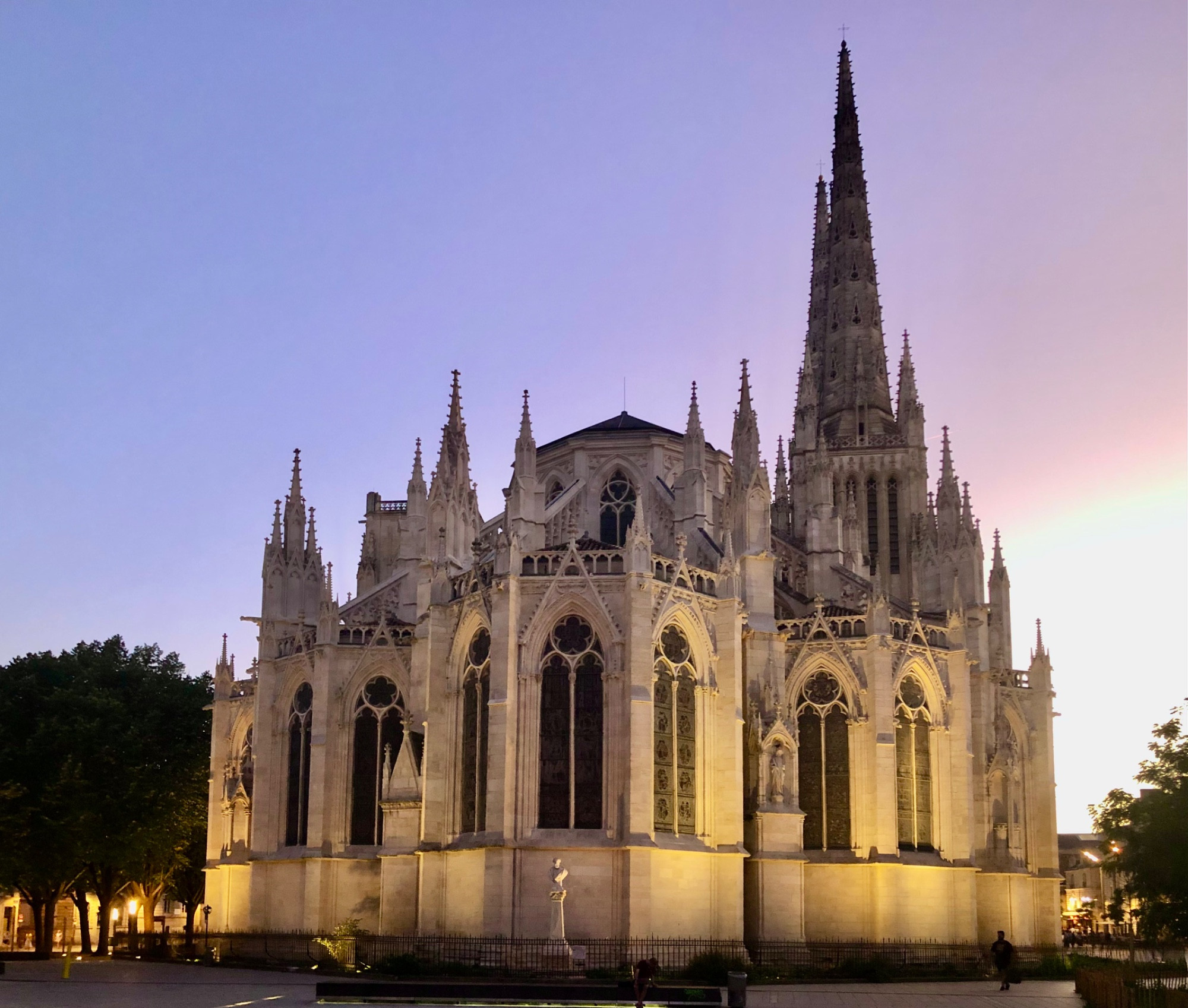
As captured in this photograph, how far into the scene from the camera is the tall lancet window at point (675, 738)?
39.8 meters

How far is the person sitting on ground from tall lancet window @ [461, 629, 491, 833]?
14.0 m

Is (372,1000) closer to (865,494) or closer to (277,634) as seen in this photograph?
(277,634)

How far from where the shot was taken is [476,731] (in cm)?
4128

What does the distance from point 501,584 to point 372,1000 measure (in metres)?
14.1

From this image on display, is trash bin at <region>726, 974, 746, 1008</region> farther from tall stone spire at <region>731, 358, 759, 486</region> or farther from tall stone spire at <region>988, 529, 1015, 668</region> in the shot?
tall stone spire at <region>988, 529, 1015, 668</region>

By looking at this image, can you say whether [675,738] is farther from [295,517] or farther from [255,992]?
[295,517]

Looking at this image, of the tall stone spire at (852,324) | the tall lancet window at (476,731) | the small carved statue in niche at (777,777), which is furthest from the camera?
the tall stone spire at (852,324)

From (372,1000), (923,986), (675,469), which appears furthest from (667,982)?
(675,469)

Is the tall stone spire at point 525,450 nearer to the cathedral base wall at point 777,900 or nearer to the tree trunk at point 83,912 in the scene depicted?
the cathedral base wall at point 777,900

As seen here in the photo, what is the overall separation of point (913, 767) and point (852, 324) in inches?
1370

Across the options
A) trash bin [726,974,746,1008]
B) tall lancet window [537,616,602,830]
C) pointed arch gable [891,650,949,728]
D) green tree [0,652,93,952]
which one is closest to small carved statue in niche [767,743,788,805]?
pointed arch gable [891,650,949,728]

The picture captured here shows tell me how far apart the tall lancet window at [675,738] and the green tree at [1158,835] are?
10.5 meters

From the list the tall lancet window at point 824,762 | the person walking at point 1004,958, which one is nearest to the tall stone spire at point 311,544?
the tall lancet window at point 824,762

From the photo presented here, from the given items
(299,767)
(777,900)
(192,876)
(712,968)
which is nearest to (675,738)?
(777,900)
